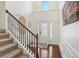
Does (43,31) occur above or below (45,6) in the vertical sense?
below

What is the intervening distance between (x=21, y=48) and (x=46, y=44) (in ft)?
3.21

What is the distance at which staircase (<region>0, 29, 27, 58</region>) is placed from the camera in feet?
9.27

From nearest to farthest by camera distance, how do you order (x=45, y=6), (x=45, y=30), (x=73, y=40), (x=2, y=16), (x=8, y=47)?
1. (x=73, y=40)
2. (x=45, y=30)
3. (x=8, y=47)
4. (x=45, y=6)
5. (x=2, y=16)

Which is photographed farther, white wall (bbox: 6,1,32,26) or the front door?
white wall (bbox: 6,1,32,26)

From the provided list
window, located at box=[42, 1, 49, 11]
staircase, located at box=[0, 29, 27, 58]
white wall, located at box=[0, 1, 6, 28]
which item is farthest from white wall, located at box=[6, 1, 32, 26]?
staircase, located at box=[0, 29, 27, 58]

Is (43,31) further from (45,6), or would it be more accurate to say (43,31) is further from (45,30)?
(45,6)

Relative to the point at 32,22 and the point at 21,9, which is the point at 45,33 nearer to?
the point at 32,22

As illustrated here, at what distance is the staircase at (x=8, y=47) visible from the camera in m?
2.83

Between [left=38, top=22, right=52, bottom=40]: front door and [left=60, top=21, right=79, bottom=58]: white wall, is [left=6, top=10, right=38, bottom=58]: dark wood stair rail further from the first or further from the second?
[left=60, top=21, right=79, bottom=58]: white wall

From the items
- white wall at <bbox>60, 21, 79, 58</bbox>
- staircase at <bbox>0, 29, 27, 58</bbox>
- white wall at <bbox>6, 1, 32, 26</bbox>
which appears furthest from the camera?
white wall at <bbox>6, 1, 32, 26</bbox>

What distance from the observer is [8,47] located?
306cm

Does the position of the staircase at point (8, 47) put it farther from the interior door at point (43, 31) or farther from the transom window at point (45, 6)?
the transom window at point (45, 6)

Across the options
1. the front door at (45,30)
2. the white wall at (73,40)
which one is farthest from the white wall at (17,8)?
the white wall at (73,40)

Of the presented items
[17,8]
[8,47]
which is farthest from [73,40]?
[17,8]
